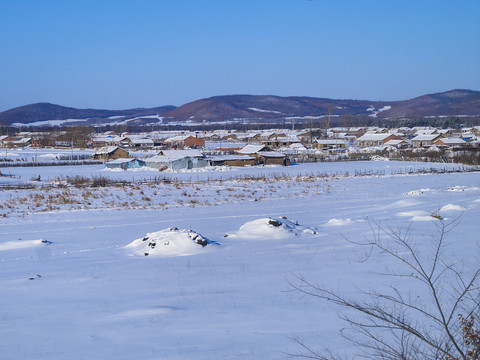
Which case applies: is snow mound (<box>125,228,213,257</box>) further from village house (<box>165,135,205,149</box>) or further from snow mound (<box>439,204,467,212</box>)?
village house (<box>165,135,205,149</box>)

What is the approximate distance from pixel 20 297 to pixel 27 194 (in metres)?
17.3

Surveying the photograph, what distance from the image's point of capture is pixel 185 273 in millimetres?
8133

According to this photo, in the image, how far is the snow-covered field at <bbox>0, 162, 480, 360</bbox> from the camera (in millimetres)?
5039

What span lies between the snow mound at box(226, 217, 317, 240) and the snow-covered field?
0.04 m

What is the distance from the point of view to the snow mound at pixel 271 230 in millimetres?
11242

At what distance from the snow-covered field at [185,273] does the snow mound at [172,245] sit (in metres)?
0.02

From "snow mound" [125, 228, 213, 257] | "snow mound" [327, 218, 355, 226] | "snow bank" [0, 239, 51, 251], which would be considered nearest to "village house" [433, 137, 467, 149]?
"snow mound" [327, 218, 355, 226]

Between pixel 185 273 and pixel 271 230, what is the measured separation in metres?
3.73

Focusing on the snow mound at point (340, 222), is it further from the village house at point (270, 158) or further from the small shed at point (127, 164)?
the village house at point (270, 158)

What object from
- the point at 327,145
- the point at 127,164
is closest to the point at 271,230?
the point at 127,164

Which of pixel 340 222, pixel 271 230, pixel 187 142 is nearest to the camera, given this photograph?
pixel 271 230

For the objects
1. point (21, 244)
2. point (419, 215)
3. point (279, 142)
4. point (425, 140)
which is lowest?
point (21, 244)

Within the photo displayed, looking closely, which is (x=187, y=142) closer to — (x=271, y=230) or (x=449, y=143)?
(x=449, y=143)

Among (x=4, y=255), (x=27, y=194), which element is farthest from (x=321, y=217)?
(x=27, y=194)
